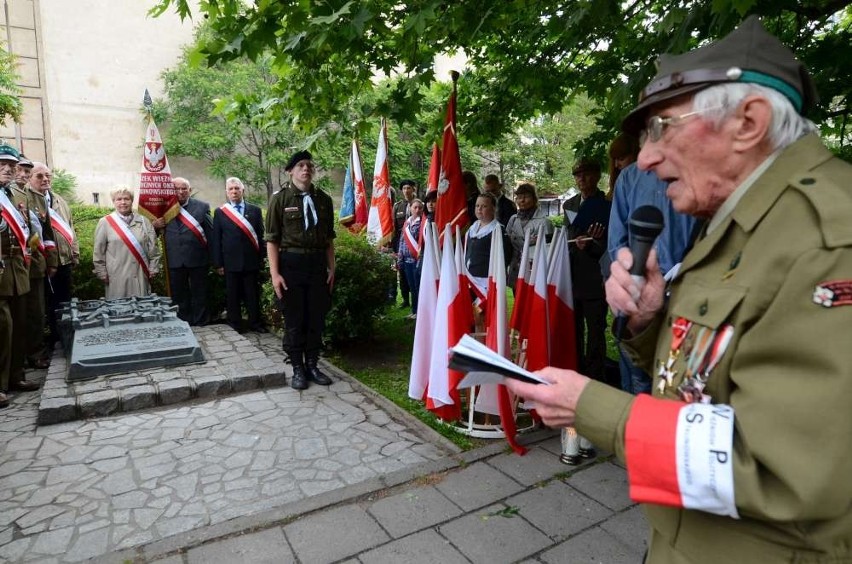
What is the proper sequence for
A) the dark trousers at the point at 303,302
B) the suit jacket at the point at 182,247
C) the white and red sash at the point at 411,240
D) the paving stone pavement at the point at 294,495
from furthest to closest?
Result: the white and red sash at the point at 411,240
the suit jacket at the point at 182,247
the dark trousers at the point at 303,302
the paving stone pavement at the point at 294,495

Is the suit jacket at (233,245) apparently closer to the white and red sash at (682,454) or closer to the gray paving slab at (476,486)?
the gray paving slab at (476,486)

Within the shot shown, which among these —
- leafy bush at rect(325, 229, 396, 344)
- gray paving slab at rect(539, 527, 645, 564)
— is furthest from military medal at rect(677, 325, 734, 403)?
leafy bush at rect(325, 229, 396, 344)

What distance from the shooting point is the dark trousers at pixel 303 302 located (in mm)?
5379

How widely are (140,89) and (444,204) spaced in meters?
30.4

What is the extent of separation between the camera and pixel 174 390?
5.03 metres

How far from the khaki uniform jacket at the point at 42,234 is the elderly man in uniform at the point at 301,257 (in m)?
2.93

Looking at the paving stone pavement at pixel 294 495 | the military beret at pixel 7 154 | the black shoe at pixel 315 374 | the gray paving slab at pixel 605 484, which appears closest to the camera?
the paving stone pavement at pixel 294 495

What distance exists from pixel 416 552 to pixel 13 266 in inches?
201

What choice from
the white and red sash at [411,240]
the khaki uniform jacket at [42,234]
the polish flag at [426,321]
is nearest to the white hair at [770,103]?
the polish flag at [426,321]

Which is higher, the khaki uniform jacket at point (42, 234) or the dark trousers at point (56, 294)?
the khaki uniform jacket at point (42, 234)

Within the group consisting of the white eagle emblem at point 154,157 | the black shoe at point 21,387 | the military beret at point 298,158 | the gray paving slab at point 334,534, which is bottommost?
the gray paving slab at point 334,534

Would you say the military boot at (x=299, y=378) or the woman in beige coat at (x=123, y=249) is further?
the woman in beige coat at (x=123, y=249)

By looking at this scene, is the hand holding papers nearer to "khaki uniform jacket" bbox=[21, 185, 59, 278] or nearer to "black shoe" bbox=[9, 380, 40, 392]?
"black shoe" bbox=[9, 380, 40, 392]

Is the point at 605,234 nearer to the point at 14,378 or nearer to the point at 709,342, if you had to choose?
the point at 709,342
